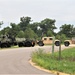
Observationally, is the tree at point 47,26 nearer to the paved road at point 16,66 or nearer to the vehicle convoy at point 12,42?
the vehicle convoy at point 12,42

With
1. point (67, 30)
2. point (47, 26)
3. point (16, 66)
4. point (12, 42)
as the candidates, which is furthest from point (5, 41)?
point (47, 26)

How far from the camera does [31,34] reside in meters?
97.4

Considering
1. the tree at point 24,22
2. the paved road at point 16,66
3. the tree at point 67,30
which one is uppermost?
the tree at point 24,22

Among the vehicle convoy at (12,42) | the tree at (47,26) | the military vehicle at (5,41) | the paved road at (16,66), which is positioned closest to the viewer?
the paved road at (16,66)

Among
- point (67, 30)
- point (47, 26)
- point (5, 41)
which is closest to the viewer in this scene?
point (5, 41)

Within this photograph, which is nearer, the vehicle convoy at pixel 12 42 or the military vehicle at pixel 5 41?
the military vehicle at pixel 5 41

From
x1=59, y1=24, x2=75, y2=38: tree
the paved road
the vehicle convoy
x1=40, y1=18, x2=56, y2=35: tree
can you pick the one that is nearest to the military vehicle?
the vehicle convoy

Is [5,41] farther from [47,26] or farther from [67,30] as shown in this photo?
[47,26]

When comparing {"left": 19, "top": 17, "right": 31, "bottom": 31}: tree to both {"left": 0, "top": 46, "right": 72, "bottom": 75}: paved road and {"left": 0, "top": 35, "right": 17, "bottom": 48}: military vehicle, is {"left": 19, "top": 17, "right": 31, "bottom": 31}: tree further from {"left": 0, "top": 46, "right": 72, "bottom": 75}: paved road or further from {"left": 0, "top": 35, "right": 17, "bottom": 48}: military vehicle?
{"left": 0, "top": 46, "right": 72, "bottom": 75}: paved road

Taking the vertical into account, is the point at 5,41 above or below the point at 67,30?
below

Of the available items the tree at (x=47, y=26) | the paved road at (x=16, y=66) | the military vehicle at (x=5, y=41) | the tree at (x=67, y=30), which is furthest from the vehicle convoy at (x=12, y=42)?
the tree at (x=47, y=26)

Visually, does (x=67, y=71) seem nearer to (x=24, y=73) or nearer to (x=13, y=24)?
(x=24, y=73)

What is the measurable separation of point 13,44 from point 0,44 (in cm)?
757

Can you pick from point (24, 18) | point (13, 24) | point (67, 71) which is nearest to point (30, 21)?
point (24, 18)
